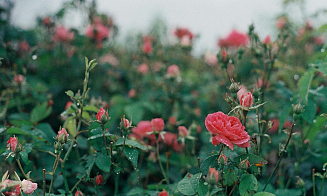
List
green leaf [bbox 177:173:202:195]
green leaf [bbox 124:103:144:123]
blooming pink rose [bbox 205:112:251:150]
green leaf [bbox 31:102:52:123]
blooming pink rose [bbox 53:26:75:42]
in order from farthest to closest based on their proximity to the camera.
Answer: blooming pink rose [bbox 53:26:75:42]
green leaf [bbox 124:103:144:123]
green leaf [bbox 31:102:52:123]
green leaf [bbox 177:173:202:195]
blooming pink rose [bbox 205:112:251:150]

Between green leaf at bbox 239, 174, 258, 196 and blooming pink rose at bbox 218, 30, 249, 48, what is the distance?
1297 mm

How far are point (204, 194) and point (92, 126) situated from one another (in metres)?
0.39

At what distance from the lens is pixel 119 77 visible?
6.93 feet

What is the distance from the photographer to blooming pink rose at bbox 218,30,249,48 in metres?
1.89

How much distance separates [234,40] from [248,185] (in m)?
1.35

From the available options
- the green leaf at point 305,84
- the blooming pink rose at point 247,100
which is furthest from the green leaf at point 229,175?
the green leaf at point 305,84

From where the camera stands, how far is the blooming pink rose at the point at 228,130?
2.25 feet

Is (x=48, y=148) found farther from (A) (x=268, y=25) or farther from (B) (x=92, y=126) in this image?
(A) (x=268, y=25)

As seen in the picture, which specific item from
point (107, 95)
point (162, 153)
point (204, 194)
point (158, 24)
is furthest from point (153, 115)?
point (158, 24)

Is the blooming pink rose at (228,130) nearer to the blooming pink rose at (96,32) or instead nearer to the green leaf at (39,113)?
the green leaf at (39,113)

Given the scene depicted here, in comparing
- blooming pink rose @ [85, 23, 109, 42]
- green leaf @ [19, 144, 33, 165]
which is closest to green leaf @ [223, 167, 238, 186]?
green leaf @ [19, 144, 33, 165]

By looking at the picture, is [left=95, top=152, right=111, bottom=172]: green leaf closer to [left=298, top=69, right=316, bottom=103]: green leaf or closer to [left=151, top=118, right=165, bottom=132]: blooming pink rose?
[left=151, top=118, right=165, bottom=132]: blooming pink rose

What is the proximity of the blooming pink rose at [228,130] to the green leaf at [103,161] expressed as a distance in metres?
0.31

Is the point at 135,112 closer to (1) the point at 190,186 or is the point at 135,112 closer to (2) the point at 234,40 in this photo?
(1) the point at 190,186
